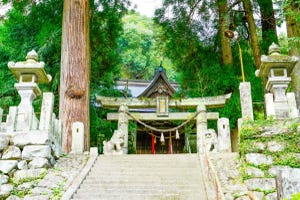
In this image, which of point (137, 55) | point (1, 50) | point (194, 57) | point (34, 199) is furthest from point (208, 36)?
point (137, 55)

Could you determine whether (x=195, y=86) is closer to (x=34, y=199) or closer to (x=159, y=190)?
(x=159, y=190)

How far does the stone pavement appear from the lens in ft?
20.9

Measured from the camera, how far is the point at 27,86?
805 centimetres

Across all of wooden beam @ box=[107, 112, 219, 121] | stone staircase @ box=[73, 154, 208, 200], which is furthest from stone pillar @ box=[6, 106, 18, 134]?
wooden beam @ box=[107, 112, 219, 121]

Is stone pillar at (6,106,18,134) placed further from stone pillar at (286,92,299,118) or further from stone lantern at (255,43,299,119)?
stone pillar at (286,92,299,118)

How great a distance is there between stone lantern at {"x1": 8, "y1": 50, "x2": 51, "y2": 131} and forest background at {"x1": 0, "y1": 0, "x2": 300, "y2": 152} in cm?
366

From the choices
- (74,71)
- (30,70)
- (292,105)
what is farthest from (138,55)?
(292,105)

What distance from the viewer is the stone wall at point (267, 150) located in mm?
6456

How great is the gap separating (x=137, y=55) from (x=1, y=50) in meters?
21.9

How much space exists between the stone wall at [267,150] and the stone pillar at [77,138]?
382 cm

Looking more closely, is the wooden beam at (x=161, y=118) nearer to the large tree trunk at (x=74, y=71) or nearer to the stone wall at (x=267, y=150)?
the large tree trunk at (x=74, y=71)

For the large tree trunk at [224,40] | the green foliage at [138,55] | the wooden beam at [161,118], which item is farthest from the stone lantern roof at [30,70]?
the green foliage at [138,55]

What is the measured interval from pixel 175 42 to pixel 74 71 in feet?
18.9

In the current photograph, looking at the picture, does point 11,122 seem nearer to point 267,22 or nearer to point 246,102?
point 246,102
